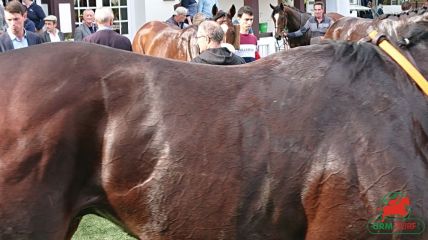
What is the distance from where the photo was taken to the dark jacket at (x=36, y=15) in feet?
39.2

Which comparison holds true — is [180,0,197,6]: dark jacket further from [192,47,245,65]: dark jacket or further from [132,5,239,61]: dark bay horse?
[192,47,245,65]: dark jacket

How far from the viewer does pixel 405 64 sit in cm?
278

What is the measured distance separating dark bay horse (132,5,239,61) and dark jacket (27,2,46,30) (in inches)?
67.0

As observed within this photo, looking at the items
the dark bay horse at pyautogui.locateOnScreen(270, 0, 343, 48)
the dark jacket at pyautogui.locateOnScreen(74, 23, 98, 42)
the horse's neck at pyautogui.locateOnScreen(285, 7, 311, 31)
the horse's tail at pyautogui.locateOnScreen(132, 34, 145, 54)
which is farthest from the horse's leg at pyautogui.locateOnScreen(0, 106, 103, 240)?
the horse's neck at pyautogui.locateOnScreen(285, 7, 311, 31)

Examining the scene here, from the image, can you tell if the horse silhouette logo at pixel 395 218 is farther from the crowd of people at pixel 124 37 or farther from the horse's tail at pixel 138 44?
the horse's tail at pixel 138 44

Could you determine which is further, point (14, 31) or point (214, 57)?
point (14, 31)

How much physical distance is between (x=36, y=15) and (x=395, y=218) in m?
10.4

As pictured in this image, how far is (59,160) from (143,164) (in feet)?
1.04

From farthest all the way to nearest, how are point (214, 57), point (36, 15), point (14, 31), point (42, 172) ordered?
point (36, 15)
point (14, 31)
point (214, 57)
point (42, 172)

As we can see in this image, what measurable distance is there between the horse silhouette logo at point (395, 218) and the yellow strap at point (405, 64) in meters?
0.46

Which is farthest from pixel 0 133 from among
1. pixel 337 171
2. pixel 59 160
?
pixel 337 171

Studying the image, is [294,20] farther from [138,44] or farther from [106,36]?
[106,36]

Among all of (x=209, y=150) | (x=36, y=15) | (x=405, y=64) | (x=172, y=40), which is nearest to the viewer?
(x=209, y=150)

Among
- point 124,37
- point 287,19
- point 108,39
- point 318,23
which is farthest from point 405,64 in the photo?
point 287,19
